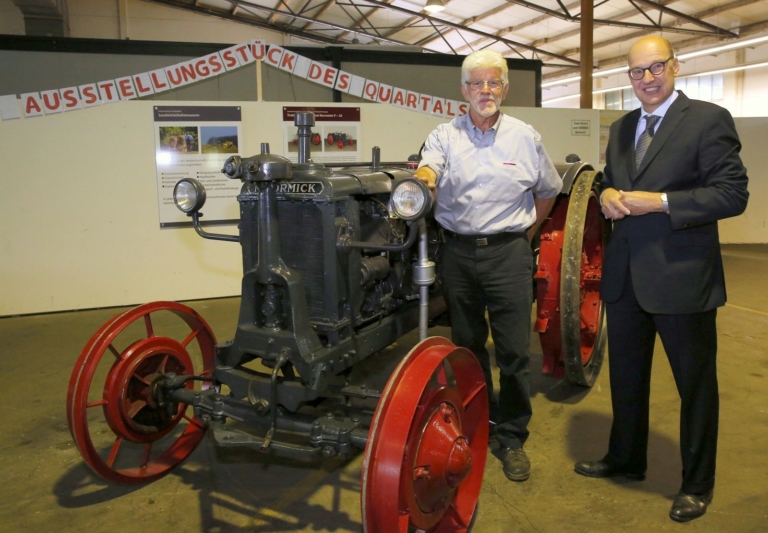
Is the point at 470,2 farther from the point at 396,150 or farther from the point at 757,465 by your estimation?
the point at 757,465

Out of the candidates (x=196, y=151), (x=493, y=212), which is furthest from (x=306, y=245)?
(x=196, y=151)

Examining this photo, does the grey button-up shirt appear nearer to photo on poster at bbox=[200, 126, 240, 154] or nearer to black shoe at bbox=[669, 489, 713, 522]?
black shoe at bbox=[669, 489, 713, 522]

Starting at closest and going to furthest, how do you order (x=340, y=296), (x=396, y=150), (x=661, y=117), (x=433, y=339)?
(x=433, y=339), (x=661, y=117), (x=340, y=296), (x=396, y=150)

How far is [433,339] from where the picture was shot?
180 centimetres

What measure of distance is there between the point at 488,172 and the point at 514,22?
10.7 meters

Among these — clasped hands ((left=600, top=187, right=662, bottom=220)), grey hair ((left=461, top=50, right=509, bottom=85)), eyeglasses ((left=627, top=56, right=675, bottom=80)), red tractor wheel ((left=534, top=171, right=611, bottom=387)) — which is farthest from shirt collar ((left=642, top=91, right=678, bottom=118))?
red tractor wheel ((left=534, top=171, right=611, bottom=387))

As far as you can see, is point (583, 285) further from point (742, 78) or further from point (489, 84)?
point (742, 78)

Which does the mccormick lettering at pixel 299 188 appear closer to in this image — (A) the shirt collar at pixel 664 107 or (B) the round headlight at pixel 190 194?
(B) the round headlight at pixel 190 194

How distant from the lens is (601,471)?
2314 mm

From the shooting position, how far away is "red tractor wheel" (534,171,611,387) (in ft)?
9.00

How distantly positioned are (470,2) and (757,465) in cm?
1015

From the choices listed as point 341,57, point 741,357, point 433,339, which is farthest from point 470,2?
point 433,339

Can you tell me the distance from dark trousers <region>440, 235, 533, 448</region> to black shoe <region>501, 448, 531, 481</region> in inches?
1.3

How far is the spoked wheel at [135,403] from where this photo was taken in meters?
2.13
